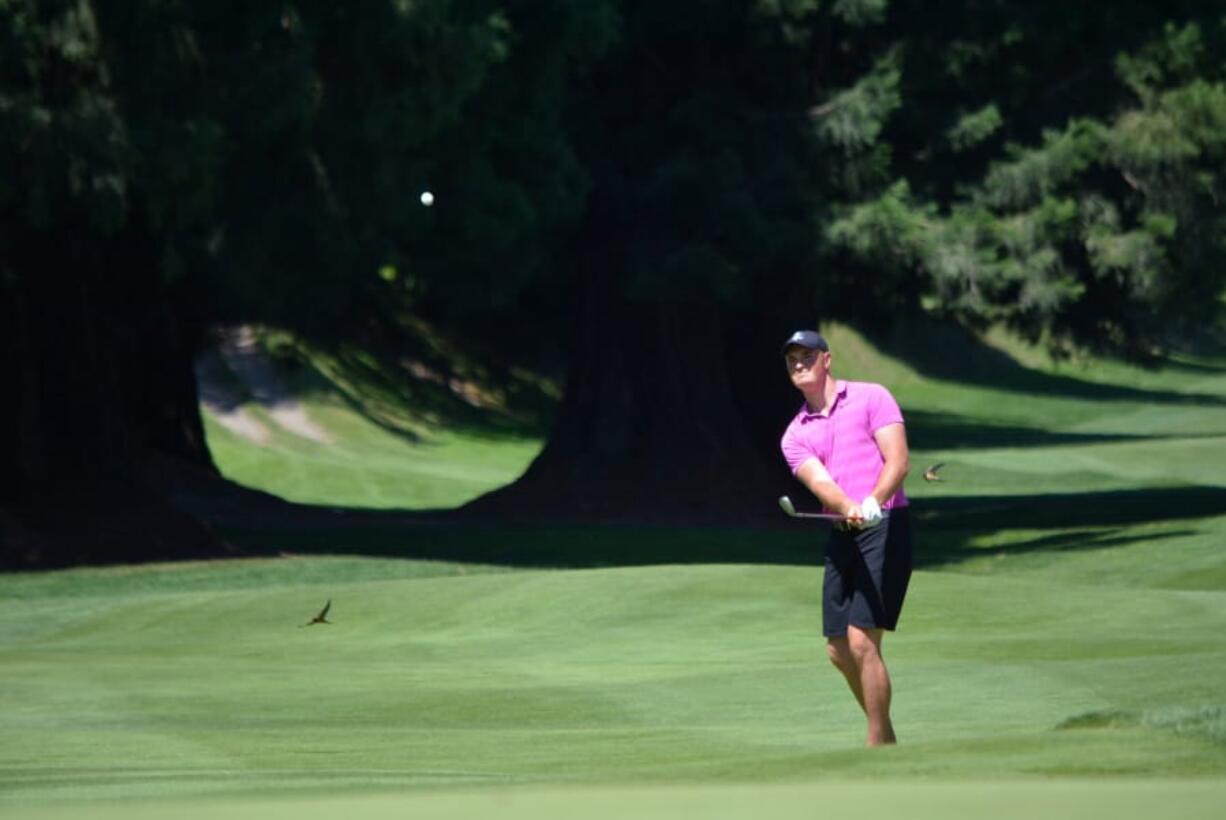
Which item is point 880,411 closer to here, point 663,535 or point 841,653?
point 841,653

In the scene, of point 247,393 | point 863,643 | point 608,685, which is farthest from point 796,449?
point 247,393

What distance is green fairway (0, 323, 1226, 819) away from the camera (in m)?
9.49

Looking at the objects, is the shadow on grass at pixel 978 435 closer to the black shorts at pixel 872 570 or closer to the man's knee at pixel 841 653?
the man's knee at pixel 841 653

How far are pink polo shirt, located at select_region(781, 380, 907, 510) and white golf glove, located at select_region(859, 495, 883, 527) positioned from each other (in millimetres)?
168

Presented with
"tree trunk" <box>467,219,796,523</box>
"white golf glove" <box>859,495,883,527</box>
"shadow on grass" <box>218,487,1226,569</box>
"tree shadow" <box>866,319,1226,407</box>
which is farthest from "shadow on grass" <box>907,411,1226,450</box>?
"white golf glove" <box>859,495,883,527</box>

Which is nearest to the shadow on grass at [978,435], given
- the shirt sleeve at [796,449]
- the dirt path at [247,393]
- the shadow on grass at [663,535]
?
the dirt path at [247,393]

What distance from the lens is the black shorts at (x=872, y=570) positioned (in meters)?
11.6

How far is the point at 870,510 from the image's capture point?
11.3 meters

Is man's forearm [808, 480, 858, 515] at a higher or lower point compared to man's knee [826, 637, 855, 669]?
higher

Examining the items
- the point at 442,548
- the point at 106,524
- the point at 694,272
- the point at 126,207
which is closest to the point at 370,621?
the point at 126,207

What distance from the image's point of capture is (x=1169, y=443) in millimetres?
60469

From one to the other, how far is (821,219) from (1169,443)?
2695 centimetres

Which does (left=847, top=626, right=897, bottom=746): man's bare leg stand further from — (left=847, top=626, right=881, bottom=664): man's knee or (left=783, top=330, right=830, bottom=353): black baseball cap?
(left=783, top=330, right=830, bottom=353): black baseball cap

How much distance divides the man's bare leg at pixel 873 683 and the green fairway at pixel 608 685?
0.50 feet
